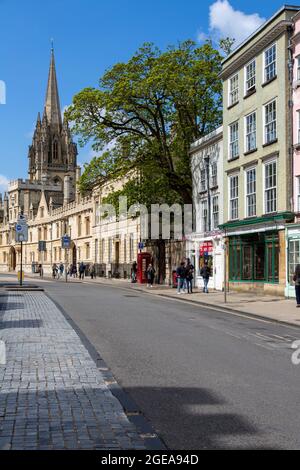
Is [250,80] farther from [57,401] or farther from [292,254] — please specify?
[57,401]

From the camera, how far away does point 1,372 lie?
8656mm

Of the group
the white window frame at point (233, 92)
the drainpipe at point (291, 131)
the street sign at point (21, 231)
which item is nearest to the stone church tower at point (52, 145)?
the white window frame at point (233, 92)

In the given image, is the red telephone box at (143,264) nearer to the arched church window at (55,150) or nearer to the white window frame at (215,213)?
the white window frame at (215,213)

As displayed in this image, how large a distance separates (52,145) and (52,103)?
8679 mm

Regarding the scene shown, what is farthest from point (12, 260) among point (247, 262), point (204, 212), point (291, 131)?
point (291, 131)

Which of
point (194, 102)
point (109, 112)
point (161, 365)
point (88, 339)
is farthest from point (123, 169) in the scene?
point (161, 365)

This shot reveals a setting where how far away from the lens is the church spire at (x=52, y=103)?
12344 centimetres

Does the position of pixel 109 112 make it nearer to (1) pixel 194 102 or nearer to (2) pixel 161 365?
(1) pixel 194 102

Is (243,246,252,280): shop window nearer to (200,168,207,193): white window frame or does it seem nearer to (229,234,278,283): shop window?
(229,234,278,283): shop window

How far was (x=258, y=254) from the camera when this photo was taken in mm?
29219

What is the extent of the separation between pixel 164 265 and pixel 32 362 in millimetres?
34956

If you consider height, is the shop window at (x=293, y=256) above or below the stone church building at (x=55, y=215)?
below

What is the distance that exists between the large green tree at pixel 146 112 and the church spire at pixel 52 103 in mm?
90217

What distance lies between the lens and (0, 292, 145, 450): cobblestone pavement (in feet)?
17.8
